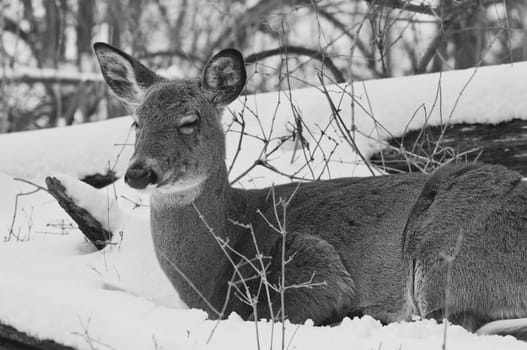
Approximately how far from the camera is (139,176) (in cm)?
546

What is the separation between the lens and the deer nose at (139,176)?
5.44 m

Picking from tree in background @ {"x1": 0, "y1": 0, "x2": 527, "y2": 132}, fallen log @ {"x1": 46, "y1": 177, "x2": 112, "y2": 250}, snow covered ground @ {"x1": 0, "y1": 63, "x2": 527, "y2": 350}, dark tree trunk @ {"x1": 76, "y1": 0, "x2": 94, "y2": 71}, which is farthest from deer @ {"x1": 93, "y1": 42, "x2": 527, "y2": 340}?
dark tree trunk @ {"x1": 76, "y1": 0, "x2": 94, "y2": 71}

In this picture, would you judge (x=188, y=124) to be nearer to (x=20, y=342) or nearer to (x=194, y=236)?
(x=194, y=236)

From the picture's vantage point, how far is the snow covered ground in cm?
436

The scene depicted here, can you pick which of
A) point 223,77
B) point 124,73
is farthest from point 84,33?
point 223,77

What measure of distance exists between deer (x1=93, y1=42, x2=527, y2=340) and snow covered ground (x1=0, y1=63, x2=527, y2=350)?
1.46 feet

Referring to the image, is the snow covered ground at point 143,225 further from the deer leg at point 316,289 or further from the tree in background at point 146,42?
the tree in background at point 146,42

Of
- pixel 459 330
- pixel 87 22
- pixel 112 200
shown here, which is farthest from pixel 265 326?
pixel 87 22

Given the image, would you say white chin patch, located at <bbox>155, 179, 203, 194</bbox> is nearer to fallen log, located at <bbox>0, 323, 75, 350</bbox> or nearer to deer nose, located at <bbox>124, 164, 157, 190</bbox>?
deer nose, located at <bbox>124, 164, 157, 190</bbox>

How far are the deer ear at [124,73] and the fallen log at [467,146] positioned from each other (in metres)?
2.10

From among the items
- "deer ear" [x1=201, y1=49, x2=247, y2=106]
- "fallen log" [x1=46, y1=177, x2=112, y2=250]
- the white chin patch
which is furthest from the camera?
"fallen log" [x1=46, y1=177, x2=112, y2=250]

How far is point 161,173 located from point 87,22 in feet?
41.8

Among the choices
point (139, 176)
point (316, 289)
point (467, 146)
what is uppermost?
point (139, 176)

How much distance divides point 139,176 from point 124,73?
1131 mm
